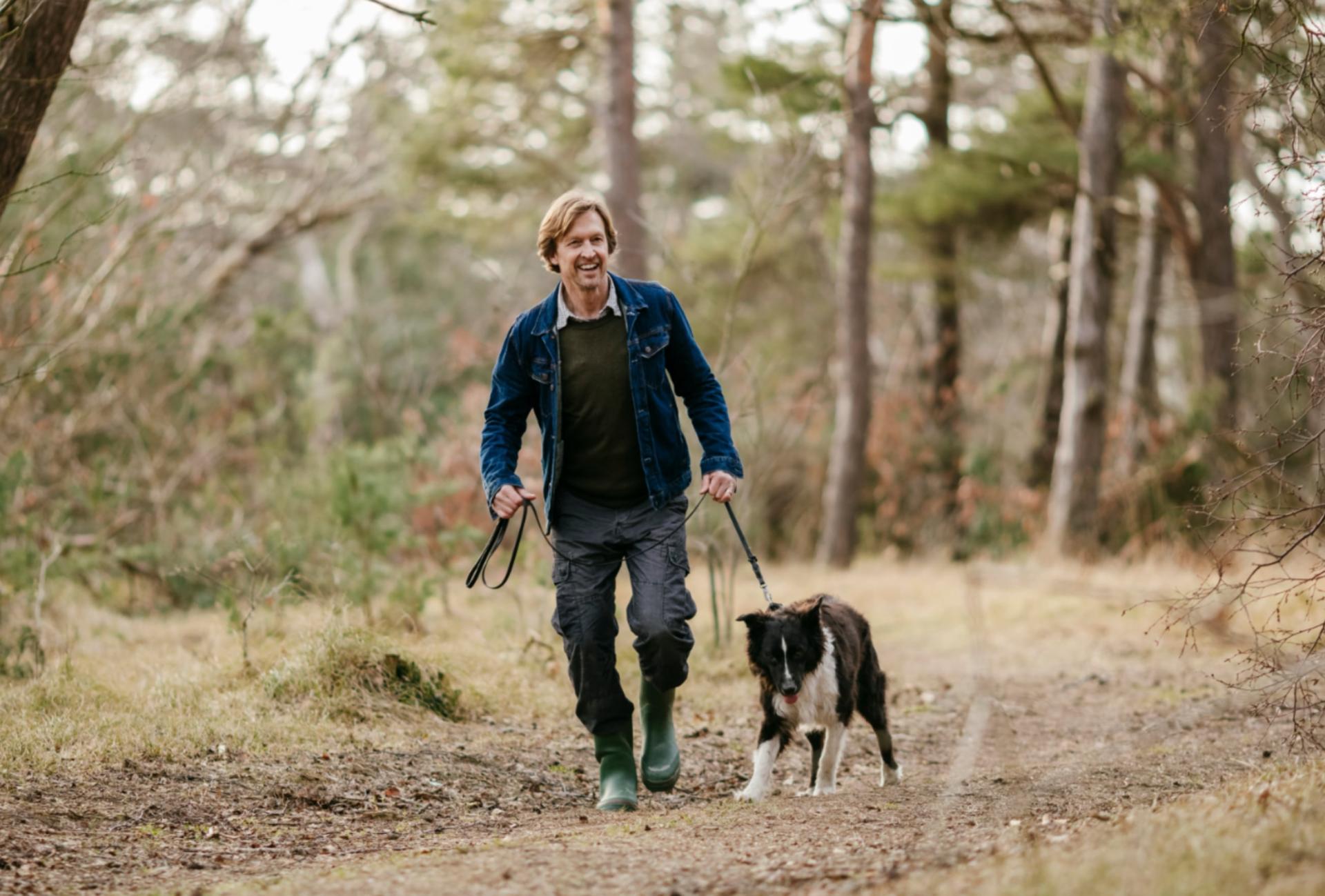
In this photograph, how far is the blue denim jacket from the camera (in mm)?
5480

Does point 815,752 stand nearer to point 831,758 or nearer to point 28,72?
point 831,758

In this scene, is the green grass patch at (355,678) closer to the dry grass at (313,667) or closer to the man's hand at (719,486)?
the dry grass at (313,667)

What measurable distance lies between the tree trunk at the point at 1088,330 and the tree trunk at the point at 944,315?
115 inches

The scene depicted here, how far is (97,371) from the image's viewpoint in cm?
1329

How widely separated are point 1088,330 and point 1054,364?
420 centimetres

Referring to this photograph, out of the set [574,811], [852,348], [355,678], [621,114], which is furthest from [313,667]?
[852,348]

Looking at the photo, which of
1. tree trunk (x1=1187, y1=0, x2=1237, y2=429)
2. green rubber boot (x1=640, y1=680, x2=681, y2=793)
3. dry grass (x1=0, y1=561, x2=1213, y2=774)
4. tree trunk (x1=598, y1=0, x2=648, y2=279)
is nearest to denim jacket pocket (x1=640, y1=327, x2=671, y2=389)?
green rubber boot (x1=640, y1=680, x2=681, y2=793)

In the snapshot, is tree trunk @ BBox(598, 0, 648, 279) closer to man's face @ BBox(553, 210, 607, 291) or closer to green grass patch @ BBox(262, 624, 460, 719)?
green grass patch @ BBox(262, 624, 460, 719)

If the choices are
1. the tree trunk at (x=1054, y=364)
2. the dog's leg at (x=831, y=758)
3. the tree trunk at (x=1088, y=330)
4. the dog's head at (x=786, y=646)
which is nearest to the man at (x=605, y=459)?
the dog's head at (x=786, y=646)

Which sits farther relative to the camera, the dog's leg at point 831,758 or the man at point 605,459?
the dog's leg at point 831,758

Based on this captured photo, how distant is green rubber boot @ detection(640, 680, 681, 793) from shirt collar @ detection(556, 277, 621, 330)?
1590 mm

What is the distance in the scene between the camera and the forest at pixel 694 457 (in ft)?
15.9

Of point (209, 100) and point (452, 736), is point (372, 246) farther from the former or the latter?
point (452, 736)

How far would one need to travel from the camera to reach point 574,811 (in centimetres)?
565
